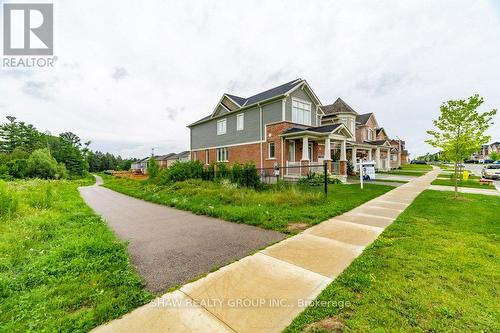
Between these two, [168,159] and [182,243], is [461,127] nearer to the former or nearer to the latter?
[182,243]

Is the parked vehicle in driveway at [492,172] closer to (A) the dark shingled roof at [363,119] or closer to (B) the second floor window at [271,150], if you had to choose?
(A) the dark shingled roof at [363,119]

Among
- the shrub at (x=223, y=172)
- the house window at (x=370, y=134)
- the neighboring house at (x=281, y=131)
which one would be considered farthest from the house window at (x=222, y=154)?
the house window at (x=370, y=134)

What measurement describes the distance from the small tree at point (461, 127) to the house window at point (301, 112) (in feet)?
32.2

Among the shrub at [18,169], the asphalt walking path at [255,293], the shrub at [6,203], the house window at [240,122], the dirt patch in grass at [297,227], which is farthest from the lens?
the shrub at [18,169]

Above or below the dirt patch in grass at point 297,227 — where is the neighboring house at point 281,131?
above

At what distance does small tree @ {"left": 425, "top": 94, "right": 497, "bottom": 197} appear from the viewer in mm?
9914

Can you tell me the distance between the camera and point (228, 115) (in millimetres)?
23422

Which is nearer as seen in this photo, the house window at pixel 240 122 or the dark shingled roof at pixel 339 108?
the house window at pixel 240 122

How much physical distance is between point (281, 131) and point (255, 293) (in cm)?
1584

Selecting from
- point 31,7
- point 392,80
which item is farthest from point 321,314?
point 392,80

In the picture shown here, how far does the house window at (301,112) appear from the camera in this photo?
61.5ft

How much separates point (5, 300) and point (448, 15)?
1709 cm

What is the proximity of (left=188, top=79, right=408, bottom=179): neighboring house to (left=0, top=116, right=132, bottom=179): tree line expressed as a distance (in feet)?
95.2

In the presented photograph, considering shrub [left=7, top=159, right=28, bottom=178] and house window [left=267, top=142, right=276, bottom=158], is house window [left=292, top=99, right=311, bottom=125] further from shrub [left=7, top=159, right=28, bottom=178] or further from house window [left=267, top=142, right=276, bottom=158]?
shrub [left=7, top=159, right=28, bottom=178]
